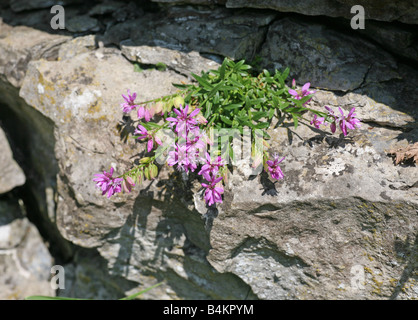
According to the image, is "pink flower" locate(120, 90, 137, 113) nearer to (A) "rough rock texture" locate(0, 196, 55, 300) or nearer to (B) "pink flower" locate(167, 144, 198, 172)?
(B) "pink flower" locate(167, 144, 198, 172)

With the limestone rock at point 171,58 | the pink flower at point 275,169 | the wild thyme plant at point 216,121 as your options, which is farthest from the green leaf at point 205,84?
the pink flower at point 275,169

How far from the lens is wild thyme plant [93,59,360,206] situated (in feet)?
12.3

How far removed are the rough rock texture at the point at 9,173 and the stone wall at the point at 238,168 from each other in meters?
0.94

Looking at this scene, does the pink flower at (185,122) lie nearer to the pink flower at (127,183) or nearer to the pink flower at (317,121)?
the pink flower at (127,183)

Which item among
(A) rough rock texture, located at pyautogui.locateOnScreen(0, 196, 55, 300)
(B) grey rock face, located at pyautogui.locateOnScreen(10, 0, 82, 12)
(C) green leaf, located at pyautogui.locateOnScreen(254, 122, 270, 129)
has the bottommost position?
(A) rough rock texture, located at pyautogui.locateOnScreen(0, 196, 55, 300)

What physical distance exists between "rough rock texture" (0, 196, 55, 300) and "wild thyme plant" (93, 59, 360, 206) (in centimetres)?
293

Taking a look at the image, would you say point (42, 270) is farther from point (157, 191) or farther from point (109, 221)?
point (157, 191)

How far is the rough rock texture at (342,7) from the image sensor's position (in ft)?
12.9

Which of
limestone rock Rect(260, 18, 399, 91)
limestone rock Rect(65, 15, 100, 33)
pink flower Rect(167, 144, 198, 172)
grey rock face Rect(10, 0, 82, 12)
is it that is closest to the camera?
pink flower Rect(167, 144, 198, 172)

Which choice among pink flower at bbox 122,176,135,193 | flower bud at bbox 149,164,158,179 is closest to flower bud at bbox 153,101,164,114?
flower bud at bbox 149,164,158,179

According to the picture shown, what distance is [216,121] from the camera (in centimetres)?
408

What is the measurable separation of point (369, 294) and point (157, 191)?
7.55ft

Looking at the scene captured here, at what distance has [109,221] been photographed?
4477 mm

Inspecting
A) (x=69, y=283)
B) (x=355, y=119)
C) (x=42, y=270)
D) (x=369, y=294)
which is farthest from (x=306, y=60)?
(x=42, y=270)
